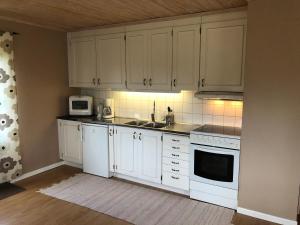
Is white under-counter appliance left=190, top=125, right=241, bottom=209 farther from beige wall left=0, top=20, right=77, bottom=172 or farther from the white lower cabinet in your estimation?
beige wall left=0, top=20, right=77, bottom=172

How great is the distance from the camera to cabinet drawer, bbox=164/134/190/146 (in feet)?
10.7

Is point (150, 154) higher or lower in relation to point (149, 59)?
lower

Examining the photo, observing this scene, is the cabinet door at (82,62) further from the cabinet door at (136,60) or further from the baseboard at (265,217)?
the baseboard at (265,217)

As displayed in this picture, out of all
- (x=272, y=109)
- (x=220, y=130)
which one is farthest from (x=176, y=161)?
(x=272, y=109)

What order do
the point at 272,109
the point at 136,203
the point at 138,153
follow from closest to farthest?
the point at 272,109 < the point at 136,203 < the point at 138,153

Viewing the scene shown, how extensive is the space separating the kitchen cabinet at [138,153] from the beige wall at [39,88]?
1.37 m

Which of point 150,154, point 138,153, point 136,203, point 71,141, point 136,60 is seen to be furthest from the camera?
point 71,141

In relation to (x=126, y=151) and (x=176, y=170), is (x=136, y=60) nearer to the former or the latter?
(x=126, y=151)

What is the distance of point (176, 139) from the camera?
3.33 m

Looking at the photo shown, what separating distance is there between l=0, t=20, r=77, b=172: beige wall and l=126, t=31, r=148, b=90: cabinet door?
1403 millimetres

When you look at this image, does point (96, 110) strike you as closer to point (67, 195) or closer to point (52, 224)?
point (67, 195)

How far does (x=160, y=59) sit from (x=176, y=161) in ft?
4.83

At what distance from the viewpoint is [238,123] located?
342cm

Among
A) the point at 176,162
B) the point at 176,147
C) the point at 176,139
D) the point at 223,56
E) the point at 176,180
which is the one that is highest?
the point at 223,56
